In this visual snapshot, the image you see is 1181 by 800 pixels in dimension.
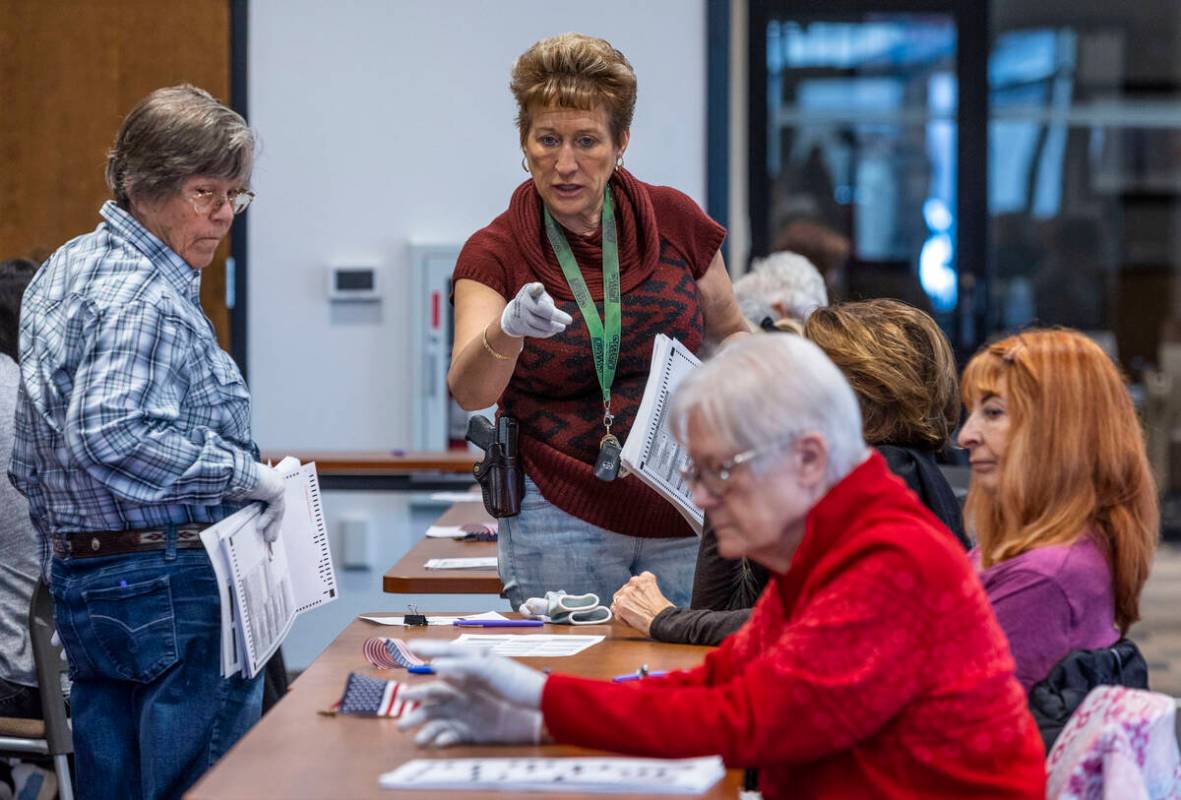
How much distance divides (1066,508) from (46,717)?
209cm

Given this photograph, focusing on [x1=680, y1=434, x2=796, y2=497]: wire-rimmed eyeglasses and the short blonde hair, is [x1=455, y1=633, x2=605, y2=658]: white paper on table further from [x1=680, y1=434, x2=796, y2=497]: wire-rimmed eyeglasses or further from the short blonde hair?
the short blonde hair

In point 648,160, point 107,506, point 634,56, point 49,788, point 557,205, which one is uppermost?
point 634,56

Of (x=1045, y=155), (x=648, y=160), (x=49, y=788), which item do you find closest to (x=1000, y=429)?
(x=49, y=788)

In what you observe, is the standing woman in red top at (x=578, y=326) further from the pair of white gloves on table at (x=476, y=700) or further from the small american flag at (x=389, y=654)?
the pair of white gloves on table at (x=476, y=700)

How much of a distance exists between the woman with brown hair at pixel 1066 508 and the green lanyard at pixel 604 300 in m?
0.74

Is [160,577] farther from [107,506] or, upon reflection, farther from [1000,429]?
[1000,429]

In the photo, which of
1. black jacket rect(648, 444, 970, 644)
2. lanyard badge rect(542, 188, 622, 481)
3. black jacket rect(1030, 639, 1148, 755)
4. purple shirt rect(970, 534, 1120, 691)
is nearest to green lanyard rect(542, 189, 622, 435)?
lanyard badge rect(542, 188, 622, 481)

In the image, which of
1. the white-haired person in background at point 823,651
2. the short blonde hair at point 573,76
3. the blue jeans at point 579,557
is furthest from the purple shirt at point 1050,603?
the short blonde hair at point 573,76

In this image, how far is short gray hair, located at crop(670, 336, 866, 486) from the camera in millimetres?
1557

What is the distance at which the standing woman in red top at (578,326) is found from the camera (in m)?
2.71

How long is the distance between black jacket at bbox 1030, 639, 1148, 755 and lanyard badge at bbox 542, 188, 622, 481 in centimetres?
86

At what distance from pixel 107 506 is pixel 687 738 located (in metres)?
1.25

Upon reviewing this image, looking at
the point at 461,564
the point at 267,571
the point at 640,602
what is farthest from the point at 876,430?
the point at 461,564

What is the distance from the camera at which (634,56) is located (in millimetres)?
5668
